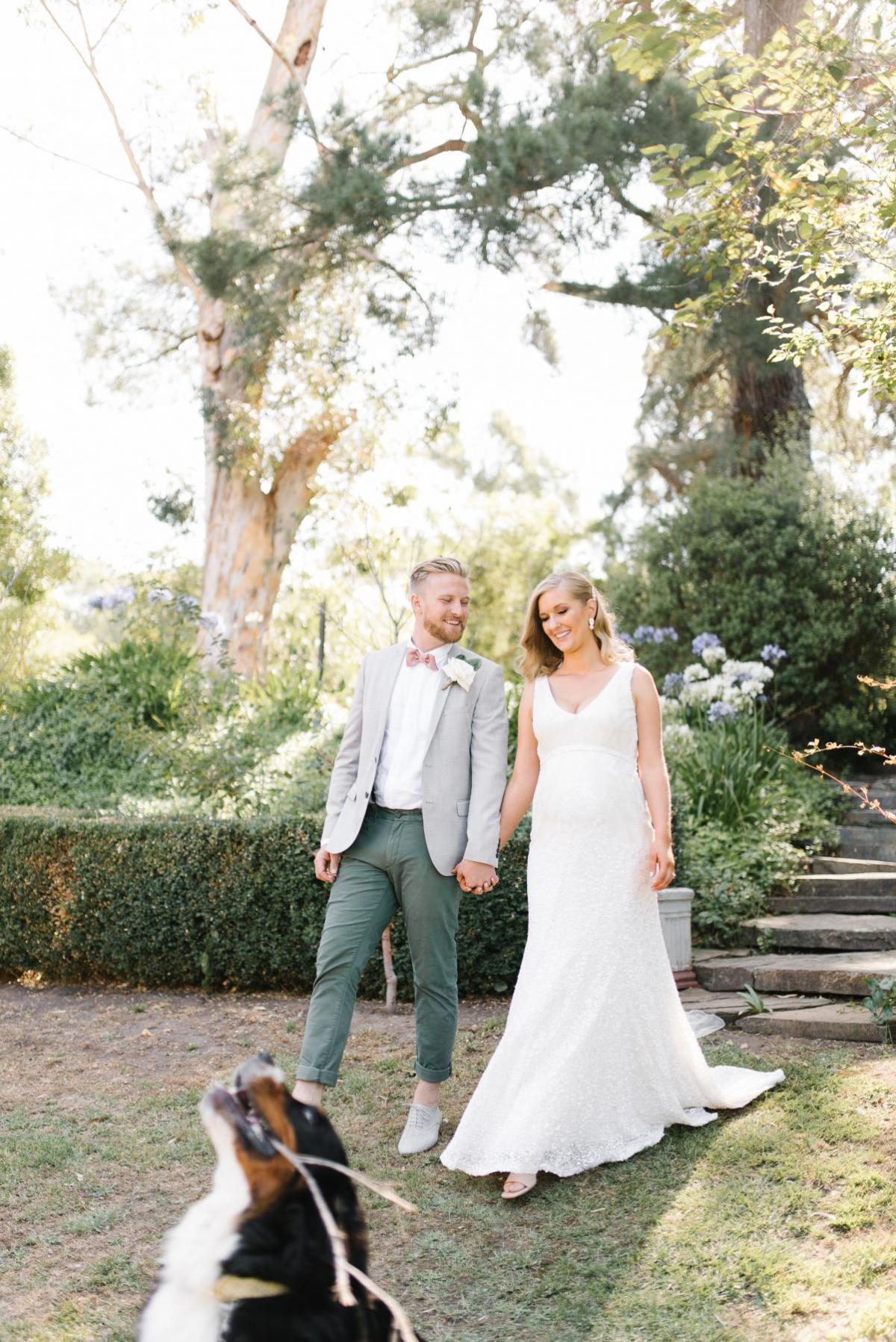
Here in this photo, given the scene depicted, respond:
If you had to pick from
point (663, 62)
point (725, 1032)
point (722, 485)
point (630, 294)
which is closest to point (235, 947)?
point (725, 1032)

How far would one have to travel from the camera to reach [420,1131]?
4.13 meters

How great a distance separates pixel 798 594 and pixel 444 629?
745 cm

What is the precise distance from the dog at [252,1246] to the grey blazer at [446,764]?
2.47 metres

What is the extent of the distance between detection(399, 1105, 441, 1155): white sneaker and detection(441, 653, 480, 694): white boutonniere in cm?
150

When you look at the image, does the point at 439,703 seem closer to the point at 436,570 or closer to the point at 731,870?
the point at 436,570

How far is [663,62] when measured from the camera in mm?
4414

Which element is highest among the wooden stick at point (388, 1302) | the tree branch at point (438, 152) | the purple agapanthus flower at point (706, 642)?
the tree branch at point (438, 152)

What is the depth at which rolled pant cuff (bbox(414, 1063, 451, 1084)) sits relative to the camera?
4133 millimetres

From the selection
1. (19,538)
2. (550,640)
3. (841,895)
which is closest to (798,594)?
(841,895)

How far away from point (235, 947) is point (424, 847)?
3.00 m

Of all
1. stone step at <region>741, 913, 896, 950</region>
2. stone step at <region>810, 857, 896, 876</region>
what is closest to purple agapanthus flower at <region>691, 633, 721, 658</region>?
stone step at <region>810, 857, 896, 876</region>

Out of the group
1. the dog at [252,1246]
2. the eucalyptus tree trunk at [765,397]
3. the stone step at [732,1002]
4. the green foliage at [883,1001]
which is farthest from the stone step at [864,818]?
the dog at [252,1246]

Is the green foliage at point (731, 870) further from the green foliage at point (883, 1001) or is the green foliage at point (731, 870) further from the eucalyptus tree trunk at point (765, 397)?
the eucalyptus tree trunk at point (765, 397)

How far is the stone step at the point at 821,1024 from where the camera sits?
5160mm
